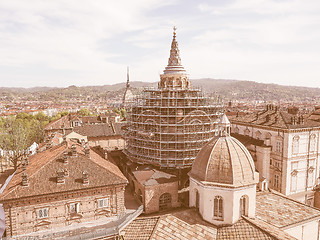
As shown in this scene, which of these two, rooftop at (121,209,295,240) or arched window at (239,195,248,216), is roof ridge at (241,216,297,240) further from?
arched window at (239,195,248,216)

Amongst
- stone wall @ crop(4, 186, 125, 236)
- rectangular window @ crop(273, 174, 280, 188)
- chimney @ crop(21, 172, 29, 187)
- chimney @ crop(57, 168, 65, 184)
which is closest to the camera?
stone wall @ crop(4, 186, 125, 236)

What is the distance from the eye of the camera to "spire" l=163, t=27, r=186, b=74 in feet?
127

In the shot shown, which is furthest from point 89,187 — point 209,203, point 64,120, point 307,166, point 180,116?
point 64,120

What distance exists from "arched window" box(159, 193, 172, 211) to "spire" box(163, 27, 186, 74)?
1864 cm

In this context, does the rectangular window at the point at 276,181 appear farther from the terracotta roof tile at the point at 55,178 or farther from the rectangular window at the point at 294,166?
the terracotta roof tile at the point at 55,178

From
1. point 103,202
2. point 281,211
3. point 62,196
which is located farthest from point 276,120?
point 62,196

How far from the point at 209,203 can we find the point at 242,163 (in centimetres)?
539

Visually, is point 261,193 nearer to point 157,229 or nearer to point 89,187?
point 157,229

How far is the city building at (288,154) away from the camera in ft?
142

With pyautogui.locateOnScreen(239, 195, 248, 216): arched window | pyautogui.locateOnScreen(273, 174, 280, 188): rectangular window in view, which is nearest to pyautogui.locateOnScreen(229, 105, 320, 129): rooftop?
pyautogui.locateOnScreen(273, 174, 280, 188): rectangular window

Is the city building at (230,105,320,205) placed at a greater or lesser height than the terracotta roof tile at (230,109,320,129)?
lesser

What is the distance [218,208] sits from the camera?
83.9 ft

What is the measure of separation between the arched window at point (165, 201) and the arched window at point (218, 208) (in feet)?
21.6

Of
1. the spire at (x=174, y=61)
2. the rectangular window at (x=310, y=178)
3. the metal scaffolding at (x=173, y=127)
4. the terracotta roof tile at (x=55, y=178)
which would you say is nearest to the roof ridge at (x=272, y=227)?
the metal scaffolding at (x=173, y=127)
